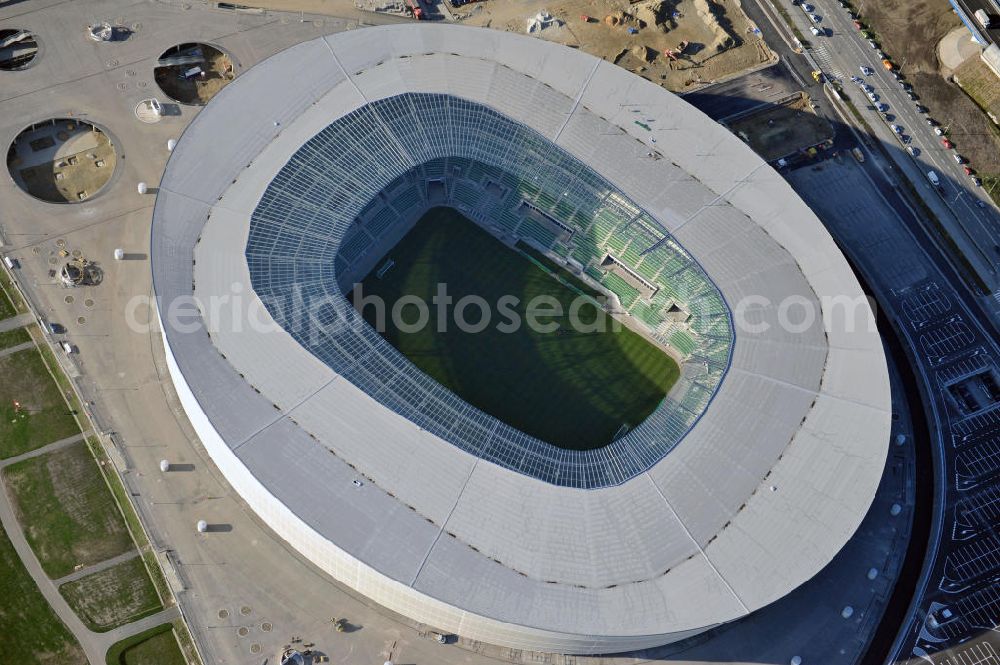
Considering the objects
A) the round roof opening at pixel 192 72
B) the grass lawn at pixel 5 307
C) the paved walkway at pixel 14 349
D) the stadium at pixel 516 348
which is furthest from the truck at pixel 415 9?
the paved walkway at pixel 14 349

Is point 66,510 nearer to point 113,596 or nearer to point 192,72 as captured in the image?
point 113,596

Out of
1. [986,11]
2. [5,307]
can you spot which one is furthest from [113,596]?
[986,11]

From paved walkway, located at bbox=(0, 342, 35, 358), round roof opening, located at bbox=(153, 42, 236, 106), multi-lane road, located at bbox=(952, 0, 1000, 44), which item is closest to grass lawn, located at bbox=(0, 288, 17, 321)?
paved walkway, located at bbox=(0, 342, 35, 358)

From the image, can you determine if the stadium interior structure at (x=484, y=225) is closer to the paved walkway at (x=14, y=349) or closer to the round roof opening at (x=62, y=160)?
the round roof opening at (x=62, y=160)

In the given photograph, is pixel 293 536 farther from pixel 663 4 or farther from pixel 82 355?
pixel 663 4

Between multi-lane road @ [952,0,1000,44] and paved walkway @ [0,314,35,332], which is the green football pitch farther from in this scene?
multi-lane road @ [952,0,1000,44]

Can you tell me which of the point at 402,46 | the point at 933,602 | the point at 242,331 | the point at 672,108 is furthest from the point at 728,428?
the point at 402,46
